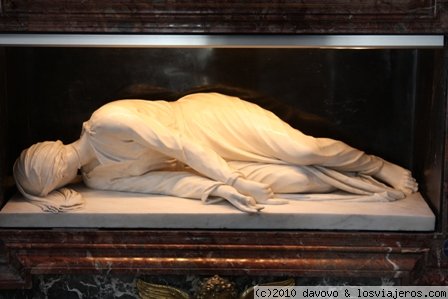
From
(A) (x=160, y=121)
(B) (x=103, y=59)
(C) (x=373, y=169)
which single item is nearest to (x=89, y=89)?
(B) (x=103, y=59)

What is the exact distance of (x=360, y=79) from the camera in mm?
3193

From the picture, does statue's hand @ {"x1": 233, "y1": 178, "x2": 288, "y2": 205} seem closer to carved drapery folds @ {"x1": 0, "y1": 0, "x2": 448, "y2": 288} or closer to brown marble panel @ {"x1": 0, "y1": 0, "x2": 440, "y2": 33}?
carved drapery folds @ {"x1": 0, "y1": 0, "x2": 448, "y2": 288}

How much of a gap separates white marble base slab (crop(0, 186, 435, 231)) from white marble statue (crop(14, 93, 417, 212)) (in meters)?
0.04

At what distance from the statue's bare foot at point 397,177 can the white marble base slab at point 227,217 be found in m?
0.16

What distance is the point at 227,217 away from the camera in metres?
2.81

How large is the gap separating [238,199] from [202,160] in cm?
18

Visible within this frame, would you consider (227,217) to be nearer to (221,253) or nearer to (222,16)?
(221,253)

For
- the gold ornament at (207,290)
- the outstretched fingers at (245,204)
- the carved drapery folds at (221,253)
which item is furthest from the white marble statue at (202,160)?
the gold ornament at (207,290)

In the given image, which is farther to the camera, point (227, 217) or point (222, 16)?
point (227, 217)

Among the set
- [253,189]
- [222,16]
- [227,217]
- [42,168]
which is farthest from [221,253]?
[222,16]

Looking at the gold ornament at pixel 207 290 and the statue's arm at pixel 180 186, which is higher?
the statue's arm at pixel 180 186

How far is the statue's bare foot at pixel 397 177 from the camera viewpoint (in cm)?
302

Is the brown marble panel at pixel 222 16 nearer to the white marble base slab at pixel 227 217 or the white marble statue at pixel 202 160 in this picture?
the white marble statue at pixel 202 160

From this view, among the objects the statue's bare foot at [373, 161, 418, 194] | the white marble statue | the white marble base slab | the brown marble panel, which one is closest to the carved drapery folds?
the white marble base slab
